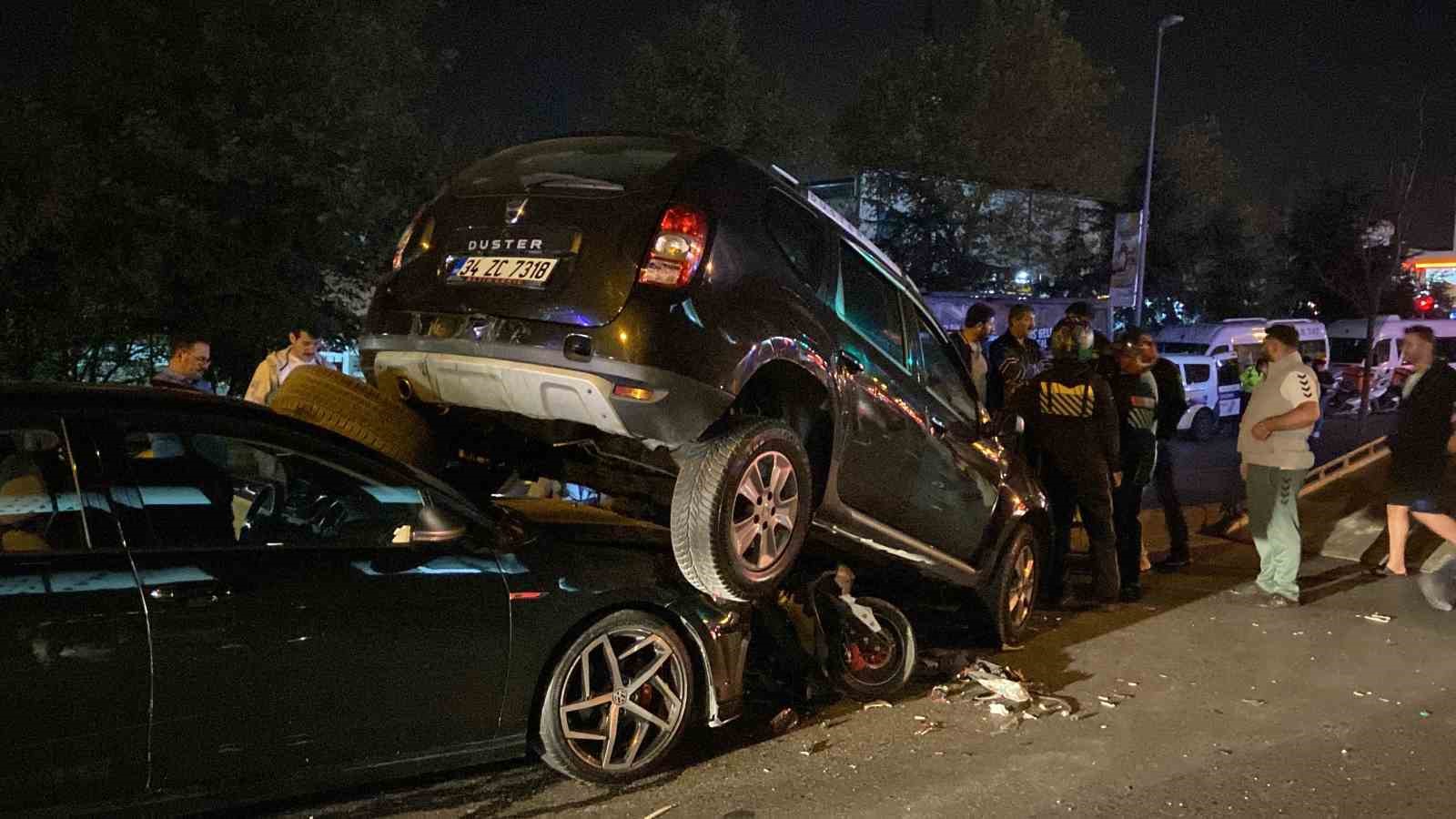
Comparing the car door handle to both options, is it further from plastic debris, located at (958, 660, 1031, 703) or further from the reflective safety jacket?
the reflective safety jacket

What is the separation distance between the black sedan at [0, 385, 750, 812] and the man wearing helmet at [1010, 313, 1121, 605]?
3262 millimetres

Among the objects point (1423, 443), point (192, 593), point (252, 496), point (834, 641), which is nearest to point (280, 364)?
point (252, 496)

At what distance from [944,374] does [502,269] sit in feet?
7.82

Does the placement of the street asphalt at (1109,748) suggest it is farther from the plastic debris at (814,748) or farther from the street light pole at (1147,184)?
the street light pole at (1147,184)

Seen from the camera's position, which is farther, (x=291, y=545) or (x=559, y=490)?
(x=559, y=490)

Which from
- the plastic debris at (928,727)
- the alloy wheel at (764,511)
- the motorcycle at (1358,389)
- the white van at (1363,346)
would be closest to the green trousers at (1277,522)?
the plastic debris at (928,727)

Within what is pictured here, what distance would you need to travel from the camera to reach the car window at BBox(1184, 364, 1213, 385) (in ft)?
70.4

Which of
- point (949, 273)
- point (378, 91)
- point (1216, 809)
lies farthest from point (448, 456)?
point (949, 273)

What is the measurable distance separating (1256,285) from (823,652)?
33.3 meters

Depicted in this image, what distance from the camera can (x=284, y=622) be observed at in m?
3.38

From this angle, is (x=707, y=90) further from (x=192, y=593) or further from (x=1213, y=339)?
(x=192, y=593)

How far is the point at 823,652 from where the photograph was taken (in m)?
4.99

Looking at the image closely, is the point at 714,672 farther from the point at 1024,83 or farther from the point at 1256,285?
the point at 1256,285

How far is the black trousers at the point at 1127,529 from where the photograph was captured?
751cm
